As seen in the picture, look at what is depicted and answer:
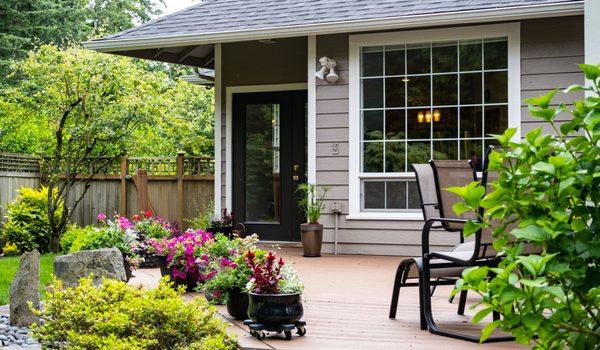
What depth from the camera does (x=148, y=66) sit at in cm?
2336

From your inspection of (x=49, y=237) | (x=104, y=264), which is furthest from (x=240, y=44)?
(x=104, y=264)

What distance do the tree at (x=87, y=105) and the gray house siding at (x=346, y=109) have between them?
3.41m

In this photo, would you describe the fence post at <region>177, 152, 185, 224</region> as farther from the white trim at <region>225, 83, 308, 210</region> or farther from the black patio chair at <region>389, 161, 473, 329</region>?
the black patio chair at <region>389, 161, 473, 329</region>

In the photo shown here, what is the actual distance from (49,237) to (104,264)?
5610 mm

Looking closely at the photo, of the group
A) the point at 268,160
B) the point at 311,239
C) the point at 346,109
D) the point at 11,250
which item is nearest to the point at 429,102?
the point at 346,109

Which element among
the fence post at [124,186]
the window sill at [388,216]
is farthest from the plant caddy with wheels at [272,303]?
the fence post at [124,186]

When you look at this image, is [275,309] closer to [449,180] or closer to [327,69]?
[449,180]

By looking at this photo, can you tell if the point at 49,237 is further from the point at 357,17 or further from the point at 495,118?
the point at 495,118

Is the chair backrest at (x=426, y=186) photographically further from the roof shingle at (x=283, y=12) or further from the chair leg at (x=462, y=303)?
the roof shingle at (x=283, y=12)

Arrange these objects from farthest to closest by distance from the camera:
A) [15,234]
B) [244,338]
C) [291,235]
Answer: [15,234] → [291,235] → [244,338]

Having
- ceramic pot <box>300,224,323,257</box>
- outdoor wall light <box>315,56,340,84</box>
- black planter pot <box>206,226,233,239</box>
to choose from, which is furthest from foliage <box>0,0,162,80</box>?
Answer: ceramic pot <box>300,224,323,257</box>

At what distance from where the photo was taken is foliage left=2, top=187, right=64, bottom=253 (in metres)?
11.4

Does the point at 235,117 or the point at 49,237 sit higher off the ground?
the point at 235,117

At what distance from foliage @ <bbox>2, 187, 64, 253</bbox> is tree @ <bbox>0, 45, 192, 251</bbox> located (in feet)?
0.72
